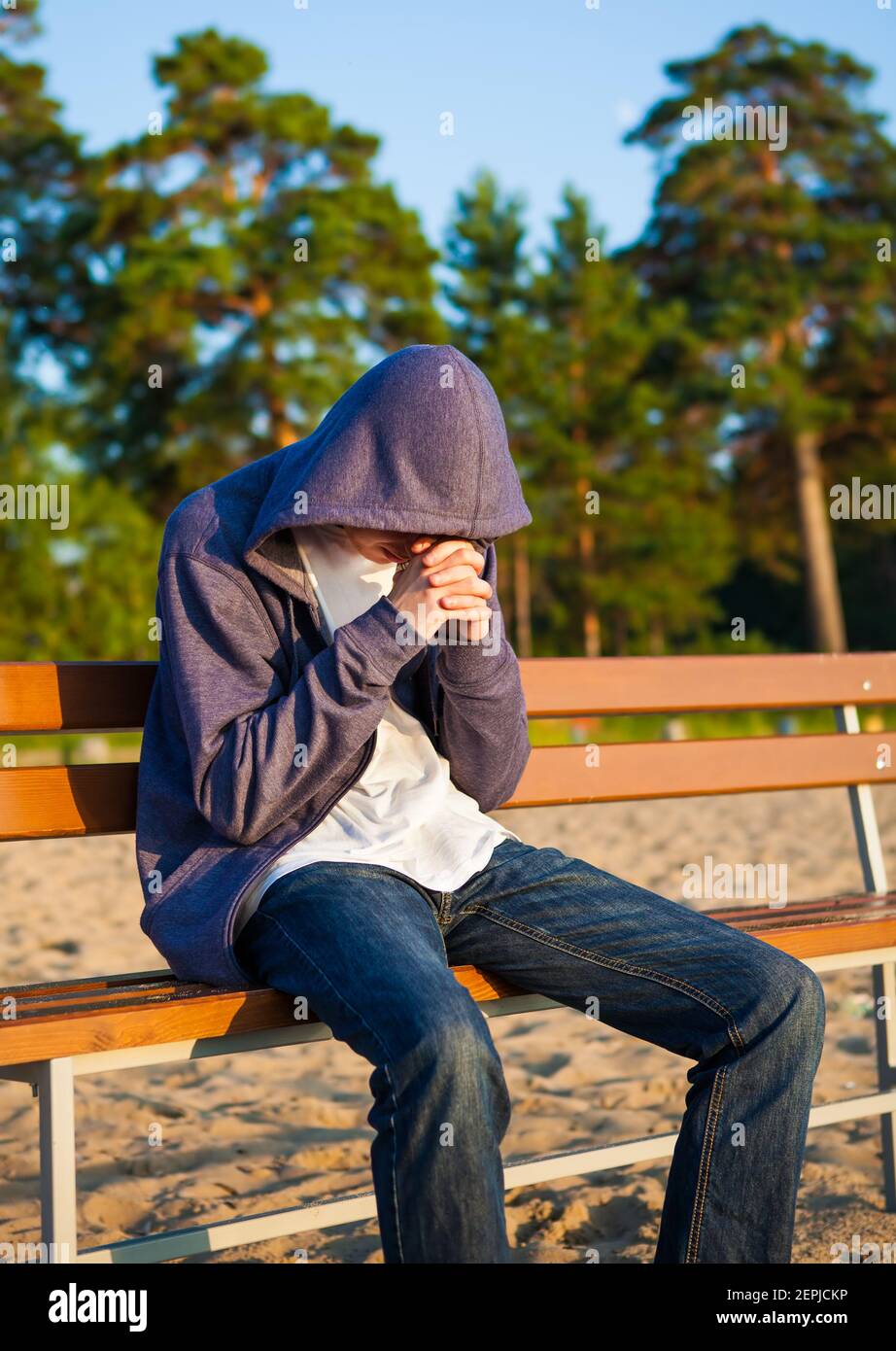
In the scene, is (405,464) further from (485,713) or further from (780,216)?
(780,216)

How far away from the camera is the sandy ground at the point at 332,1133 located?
9.33 feet

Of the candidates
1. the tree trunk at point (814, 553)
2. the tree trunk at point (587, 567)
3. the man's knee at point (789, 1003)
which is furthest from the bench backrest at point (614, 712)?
the tree trunk at point (814, 553)

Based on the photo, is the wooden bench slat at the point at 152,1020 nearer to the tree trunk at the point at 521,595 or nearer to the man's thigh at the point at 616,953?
the man's thigh at the point at 616,953

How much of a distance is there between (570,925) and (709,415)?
27235mm

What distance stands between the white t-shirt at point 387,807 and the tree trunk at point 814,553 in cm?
2680

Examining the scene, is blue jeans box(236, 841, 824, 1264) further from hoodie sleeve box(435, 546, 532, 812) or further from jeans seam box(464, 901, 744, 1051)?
hoodie sleeve box(435, 546, 532, 812)

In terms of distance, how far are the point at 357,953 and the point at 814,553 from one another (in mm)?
27611

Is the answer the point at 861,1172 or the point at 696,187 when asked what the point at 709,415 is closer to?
the point at 696,187

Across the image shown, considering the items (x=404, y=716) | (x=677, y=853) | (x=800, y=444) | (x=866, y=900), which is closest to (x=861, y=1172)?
(x=866, y=900)

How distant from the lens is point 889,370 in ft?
91.6

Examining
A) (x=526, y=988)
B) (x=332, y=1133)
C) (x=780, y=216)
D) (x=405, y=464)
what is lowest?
(x=332, y=1133)

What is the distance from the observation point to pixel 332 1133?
344cm

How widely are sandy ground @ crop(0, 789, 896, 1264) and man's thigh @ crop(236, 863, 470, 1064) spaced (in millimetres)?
909

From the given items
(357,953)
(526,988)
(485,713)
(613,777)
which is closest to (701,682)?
(613,777)
